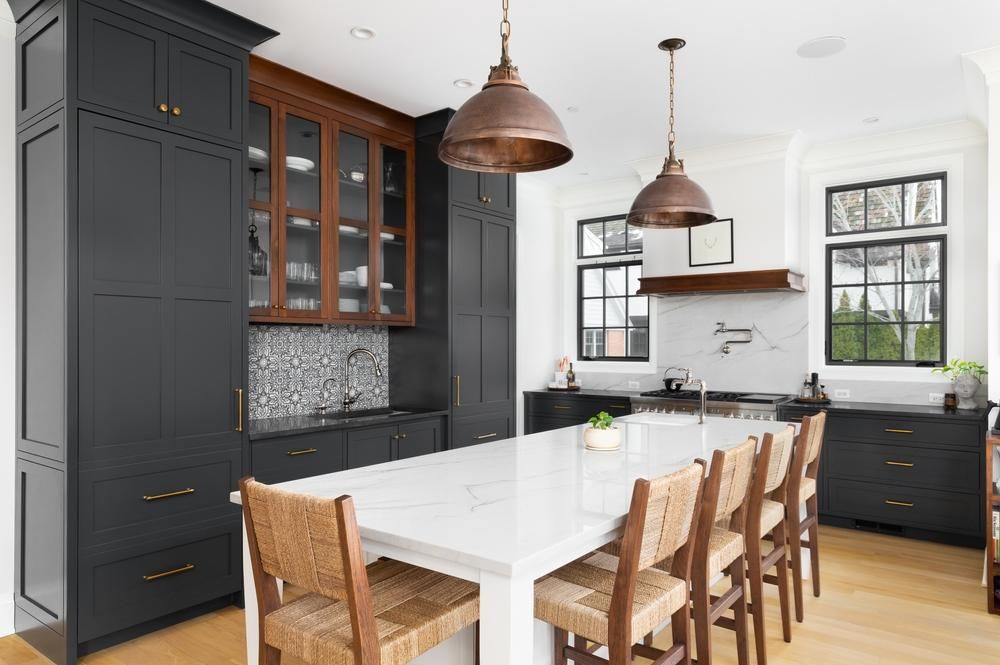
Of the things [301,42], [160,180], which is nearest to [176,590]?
[160,180]

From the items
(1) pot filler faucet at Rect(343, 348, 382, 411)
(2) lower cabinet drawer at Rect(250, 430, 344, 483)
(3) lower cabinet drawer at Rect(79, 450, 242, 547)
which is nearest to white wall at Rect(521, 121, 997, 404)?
(1) pot filler faucet at Rect(343, 348, 382, 411)

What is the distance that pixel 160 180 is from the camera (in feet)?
9.96

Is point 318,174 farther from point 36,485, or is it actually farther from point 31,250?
point 36,485

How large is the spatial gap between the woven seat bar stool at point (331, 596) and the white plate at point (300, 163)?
2555 mm

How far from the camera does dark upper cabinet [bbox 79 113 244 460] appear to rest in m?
2.80

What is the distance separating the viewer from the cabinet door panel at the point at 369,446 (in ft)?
12.7

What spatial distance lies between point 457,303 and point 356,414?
38.9 inches

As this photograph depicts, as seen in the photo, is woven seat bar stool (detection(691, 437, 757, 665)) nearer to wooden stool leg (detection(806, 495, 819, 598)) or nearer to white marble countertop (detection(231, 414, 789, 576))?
white marble countertop (detection(231, 414, 789, 576))

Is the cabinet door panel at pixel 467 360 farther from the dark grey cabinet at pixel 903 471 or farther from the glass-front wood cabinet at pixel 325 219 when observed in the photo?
the dark grey cabinet at pixel 903 471

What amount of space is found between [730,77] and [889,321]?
2.39 meters

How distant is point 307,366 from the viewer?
4.28 m

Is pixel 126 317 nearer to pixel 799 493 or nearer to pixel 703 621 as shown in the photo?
pixel 703 621

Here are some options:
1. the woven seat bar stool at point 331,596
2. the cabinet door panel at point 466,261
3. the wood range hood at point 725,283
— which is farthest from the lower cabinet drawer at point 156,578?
the wood range hood at point 725,283

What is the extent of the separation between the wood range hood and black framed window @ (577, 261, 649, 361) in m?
0.62
